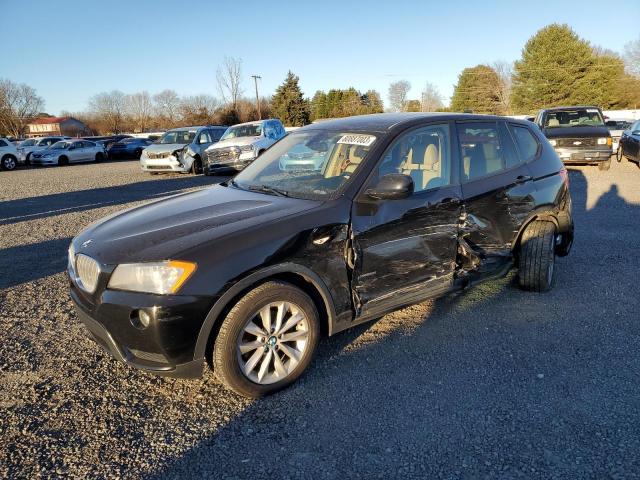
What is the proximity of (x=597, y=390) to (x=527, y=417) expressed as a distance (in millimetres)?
615

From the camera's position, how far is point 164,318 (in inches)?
99.3

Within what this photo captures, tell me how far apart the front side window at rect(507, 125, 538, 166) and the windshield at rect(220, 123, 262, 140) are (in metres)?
11.8

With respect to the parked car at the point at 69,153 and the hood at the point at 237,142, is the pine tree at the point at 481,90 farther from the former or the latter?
the hood at the point at 237,142

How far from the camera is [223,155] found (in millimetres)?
14648

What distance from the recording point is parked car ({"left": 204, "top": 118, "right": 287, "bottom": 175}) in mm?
14320

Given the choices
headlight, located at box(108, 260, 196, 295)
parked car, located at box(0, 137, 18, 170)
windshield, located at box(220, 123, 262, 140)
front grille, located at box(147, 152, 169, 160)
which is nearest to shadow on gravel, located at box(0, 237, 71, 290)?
headlight, located at box(108, 260, 196, 295)

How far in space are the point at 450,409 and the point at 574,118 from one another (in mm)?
14794

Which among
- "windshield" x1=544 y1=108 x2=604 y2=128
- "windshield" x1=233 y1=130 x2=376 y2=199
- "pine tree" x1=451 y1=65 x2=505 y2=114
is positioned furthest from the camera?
"pine tree" x1=451 y1=65 x2=505 y2=114

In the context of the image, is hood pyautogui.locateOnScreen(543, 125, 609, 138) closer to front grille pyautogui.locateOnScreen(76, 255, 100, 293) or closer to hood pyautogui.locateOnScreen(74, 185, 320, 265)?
hood pyautogui.locateOnScreen(74, 185, 320, 265)

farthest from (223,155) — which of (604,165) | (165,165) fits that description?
(604,165)

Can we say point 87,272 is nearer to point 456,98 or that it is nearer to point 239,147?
point 239,147

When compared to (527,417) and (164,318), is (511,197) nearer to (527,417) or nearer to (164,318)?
(527,417)

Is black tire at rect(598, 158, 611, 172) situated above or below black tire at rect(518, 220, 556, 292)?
below

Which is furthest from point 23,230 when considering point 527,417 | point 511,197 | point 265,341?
point 527,417
